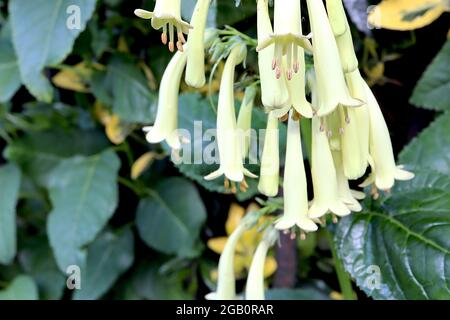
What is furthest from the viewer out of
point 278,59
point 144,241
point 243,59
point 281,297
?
point 144,241

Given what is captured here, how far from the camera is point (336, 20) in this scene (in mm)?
482

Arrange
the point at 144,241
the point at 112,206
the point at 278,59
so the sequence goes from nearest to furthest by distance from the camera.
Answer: the point at 278,59
the point at 112,206
the point at 144,241

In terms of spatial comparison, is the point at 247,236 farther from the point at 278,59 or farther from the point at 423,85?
the point at 278,59

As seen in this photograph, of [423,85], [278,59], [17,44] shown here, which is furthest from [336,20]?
[17,44]

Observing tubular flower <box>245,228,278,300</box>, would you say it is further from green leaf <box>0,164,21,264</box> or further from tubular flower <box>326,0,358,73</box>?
green leaf <box>0,164,21,264</box>

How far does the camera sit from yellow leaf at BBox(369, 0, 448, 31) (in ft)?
2.59

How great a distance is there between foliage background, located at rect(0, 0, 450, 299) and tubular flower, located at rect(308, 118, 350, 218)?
0.45ft

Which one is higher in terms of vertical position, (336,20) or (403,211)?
(336,20)

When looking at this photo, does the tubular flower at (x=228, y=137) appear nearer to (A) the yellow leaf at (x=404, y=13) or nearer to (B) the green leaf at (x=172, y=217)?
(A) the yellow leaf at (x=404, y=13)

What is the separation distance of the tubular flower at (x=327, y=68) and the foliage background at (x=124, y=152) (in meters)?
0.22

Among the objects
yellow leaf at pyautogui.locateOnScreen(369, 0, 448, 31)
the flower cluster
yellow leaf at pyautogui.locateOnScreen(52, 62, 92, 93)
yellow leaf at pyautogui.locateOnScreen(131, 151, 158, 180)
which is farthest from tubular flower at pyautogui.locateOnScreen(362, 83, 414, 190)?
yellow leaf at pyautogui.locateOnScreen(52, 62, 92, 93)

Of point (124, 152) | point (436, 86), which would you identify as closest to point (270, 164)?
point (436, 86)

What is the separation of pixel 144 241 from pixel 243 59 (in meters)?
0.62

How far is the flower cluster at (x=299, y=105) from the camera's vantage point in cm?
46
